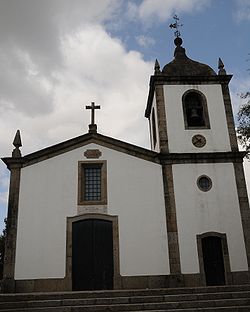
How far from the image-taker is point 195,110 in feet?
54.4

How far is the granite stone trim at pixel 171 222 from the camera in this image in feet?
45.1

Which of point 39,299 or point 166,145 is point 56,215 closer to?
point 39,299

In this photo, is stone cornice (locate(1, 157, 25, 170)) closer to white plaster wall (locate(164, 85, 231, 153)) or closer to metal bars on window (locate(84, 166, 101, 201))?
metal bars on window (locate(84, 166, 101, 201))

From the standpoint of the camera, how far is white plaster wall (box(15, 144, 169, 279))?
13586 mm

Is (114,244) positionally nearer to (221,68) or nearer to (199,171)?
(199,171)

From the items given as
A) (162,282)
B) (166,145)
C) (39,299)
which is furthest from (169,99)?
(39,299)

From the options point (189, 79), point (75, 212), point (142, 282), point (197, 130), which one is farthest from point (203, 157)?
point (75, 212)

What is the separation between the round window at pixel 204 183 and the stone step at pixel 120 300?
5.45 meters

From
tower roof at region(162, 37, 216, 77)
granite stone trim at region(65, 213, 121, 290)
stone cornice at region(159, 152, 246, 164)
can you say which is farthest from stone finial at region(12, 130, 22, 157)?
tower roof at region(162, 37, 216, 77)

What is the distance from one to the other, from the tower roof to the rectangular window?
579cm

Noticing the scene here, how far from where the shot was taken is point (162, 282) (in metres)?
13.5

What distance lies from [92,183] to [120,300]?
20.2 feet

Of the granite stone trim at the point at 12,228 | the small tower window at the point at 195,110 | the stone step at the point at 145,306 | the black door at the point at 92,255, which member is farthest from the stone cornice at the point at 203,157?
the stone step at the point at 145,306

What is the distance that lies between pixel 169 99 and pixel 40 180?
6.97 metres
